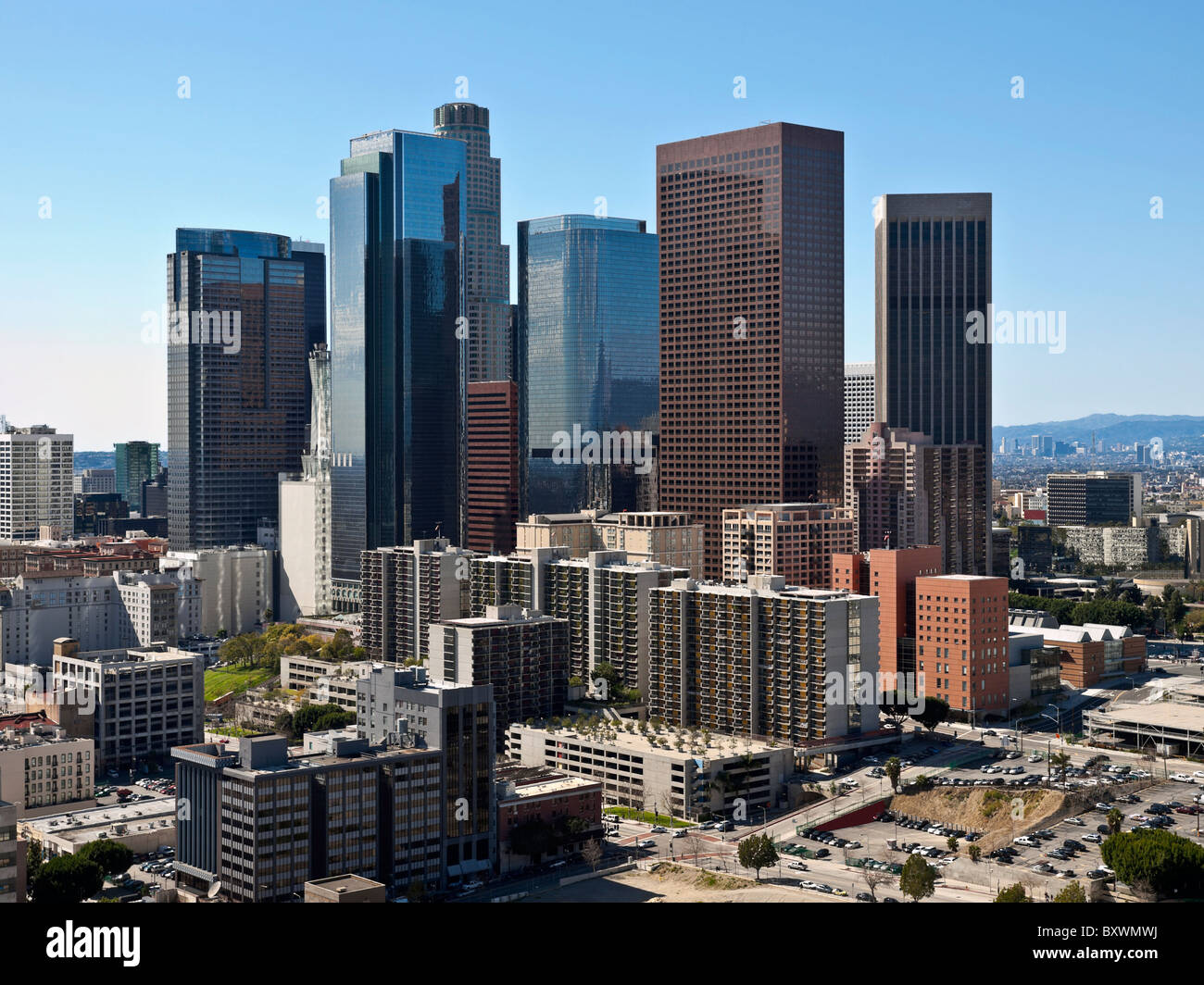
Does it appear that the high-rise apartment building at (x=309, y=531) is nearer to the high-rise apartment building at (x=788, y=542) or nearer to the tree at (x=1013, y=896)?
the high-rise apartment building at (x=788, y=542)

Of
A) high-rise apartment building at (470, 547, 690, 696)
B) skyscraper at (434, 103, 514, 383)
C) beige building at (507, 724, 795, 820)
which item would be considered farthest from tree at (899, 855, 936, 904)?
skyscraper at (434, 103, 514, 383)

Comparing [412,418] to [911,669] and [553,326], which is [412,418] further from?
[911,669]

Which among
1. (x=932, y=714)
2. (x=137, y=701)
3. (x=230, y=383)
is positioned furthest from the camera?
(x=230, y=383)

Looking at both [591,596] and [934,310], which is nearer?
[591,596]

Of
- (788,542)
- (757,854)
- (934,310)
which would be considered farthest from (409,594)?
(934,310)

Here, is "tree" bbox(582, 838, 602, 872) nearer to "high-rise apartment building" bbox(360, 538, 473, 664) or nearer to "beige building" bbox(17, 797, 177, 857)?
"beige building" bbox(17, 797, 177, 857)

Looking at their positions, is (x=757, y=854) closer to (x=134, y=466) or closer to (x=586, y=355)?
(x=586, y=355)
